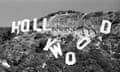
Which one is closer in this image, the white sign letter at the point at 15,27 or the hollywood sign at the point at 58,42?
the hollywood sign at the point at 58,42

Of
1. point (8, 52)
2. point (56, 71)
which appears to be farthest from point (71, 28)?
point (8, 52)

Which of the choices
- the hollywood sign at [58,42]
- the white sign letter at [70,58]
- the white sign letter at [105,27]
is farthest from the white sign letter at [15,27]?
the white sign letter at [105,27]

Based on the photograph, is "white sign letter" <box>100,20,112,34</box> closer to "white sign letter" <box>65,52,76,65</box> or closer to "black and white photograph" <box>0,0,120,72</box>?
"black and white photograph" <box>0,0,120,72</box>

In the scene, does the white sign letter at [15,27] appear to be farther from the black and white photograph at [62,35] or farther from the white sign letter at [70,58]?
the white sign letter at [70,58]

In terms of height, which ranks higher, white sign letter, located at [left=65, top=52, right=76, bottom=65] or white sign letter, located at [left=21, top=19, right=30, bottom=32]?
white sign letter, located at [left=21, top=19, right=30, bottom=32]

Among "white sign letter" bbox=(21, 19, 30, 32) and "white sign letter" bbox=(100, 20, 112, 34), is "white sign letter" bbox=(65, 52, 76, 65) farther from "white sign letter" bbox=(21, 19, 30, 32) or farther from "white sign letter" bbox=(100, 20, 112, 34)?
"white sign letter" bbox=(21, 19, 30, 32)

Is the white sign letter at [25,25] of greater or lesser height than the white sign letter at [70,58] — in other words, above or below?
above

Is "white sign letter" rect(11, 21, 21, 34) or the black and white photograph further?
"white sign letter" rect(11, 21, 21, 34)

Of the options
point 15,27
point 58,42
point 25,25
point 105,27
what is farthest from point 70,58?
Result: point 15,27

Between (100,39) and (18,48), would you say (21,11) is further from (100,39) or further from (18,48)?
(100,39)

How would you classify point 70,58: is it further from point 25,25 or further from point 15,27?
point 15,27

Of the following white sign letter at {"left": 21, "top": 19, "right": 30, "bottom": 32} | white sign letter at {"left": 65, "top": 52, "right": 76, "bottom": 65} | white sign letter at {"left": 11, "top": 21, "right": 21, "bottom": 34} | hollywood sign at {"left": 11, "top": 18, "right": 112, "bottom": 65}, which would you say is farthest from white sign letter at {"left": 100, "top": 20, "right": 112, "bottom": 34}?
white sign letter at {"left": 11, "top": 21, "right": 21, "bottom": 34}
